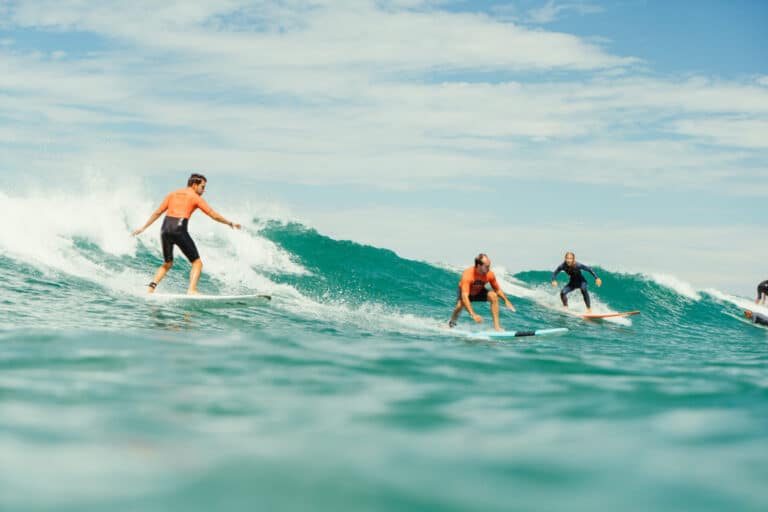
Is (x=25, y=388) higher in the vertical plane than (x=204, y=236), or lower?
lower

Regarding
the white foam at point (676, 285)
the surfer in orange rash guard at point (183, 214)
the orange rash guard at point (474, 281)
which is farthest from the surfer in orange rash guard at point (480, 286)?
the white foam at point (676, 285)

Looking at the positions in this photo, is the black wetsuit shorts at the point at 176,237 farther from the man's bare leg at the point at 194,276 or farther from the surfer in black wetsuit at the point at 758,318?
the surfer in black wetsuit at the point at 758,318

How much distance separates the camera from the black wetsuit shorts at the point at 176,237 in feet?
34.3

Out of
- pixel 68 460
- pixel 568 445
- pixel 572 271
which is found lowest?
pixel 68 460

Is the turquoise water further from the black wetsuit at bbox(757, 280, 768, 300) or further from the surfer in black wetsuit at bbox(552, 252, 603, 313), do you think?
the black wetsuit at bbox(757, 280, 768, 300)

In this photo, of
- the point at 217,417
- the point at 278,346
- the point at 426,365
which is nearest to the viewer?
the point at 217,417

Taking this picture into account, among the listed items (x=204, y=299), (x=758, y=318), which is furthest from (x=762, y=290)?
(x=204, y=299)

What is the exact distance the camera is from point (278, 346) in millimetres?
6555

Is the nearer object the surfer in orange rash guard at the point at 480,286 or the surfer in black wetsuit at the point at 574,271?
the surfer in orange rash guard at the point at 480,286

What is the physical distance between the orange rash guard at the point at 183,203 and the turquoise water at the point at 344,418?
1.68 m

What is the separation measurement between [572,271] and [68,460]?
1448cm

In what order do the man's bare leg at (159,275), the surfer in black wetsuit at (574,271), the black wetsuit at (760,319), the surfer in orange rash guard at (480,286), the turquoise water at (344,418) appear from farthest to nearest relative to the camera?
the black wetsuit at (760,319) < the surfer in black wetsuit at (574,271) < the surfer in orange rash guard at (480,286) < the man's bare leg at (159,275) < the turquoise water at (344,418)

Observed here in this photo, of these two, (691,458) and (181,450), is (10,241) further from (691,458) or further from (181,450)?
(691,458)

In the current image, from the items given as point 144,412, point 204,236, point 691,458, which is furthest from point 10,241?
point 691,458
